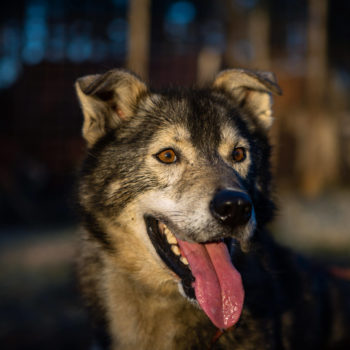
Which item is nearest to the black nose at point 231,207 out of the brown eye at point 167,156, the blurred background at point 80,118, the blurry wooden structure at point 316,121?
the brown eye at point 167,156

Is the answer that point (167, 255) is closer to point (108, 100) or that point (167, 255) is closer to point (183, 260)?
point (183, 260)

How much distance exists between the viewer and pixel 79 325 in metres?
4.32

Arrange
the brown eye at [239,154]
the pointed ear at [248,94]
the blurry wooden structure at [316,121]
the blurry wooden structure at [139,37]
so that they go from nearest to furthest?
the brown eye at [239,154], the pointed ear at [248,94], the blurry wooden structure at [139,37], the blurry wooden structure at [316,121]

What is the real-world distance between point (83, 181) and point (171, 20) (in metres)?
11.2

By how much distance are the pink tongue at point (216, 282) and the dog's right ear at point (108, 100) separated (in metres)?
1.07

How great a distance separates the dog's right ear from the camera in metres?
2.76

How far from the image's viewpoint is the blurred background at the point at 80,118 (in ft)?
16.8

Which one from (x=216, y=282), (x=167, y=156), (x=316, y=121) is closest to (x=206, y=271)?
(x=216, y=282)

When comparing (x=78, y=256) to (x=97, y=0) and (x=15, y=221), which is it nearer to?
(x=15, y=221)

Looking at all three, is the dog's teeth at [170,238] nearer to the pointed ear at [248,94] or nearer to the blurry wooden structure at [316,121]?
the pointed ear at [248,94]

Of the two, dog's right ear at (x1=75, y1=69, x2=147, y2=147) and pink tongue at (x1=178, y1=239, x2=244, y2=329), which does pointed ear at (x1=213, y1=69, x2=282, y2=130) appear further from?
pink tongue at (x1=178, y1=239, x2=244, y2=329)

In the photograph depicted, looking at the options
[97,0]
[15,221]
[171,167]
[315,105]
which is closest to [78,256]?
[171,167]

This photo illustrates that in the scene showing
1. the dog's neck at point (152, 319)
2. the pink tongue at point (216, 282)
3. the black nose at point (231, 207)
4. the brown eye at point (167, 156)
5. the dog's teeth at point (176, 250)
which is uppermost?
the brown eye at point (167, 156)

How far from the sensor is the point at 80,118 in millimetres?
9438
